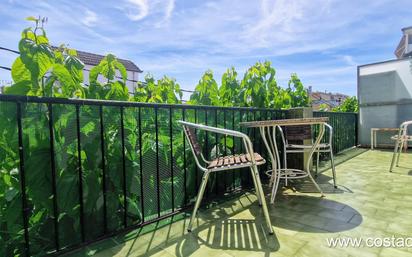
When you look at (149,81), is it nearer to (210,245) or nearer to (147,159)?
(147,159)

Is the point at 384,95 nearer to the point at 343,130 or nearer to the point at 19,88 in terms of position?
the point at 343,130

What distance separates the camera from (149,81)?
10.1 feet

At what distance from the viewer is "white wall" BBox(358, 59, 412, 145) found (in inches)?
243

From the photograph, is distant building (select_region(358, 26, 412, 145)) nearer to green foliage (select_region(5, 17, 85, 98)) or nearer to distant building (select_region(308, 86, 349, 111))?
distant building (select_region(308, 86, 349, 111))

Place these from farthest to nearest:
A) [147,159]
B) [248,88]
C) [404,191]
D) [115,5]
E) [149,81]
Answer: [115,5], [248,88], [149,81], [404,191], [147,159]

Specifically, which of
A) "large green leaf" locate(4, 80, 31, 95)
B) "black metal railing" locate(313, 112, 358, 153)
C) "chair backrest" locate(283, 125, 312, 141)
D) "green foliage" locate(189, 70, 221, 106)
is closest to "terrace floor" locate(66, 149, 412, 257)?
"chair backrest" locate(283, 125, 312, 141)

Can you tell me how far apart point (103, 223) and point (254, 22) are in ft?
14.4

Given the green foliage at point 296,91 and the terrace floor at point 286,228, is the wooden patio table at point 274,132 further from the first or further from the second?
the green foliage at point 296,91

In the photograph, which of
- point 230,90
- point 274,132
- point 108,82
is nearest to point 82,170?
point 108,82

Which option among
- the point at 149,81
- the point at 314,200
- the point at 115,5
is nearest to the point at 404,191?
the point at 314,200

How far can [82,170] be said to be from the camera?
5.18 ft

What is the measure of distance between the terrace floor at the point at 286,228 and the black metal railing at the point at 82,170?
20cm

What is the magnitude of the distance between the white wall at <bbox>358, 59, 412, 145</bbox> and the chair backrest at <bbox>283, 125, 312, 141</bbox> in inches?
185

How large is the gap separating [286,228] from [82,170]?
1.47 metres
